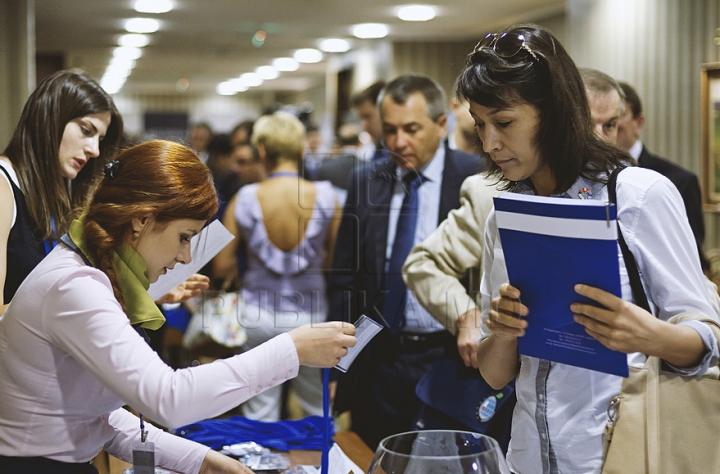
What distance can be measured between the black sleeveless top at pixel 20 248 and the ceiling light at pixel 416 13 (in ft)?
21.5

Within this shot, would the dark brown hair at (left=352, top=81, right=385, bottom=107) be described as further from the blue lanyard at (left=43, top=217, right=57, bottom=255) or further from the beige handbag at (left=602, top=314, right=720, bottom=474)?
the beige handbag at (left=602, top=314, right=720, bottom=474)

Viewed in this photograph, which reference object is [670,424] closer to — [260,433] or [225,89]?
[260,433]

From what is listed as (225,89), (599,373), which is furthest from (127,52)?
(599,373)

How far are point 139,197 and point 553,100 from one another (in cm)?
81

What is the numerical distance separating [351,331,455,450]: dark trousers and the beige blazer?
233mm

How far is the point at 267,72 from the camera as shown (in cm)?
1502

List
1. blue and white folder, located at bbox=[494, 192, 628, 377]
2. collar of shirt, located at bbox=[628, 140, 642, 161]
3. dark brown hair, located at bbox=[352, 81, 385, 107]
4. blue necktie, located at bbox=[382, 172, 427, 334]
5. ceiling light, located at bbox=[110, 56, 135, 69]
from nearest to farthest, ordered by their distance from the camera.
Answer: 1. blue and white folder, located at bbox=[494, 192, 628, 377]
2. blue necktie, located at bbox=[382, 172, 427, 334]
3. collar of shirt, located at bbox=[628, 140, 642, 161]
4. dark brown hair, located at bbox=[352, 81, 385, 107]
5. ceiling light, located at bbox=[110, 56, 135, 69]

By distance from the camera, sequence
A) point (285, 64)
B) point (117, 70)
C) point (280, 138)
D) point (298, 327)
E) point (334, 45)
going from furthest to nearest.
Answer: point (117, 70) → point (285, 64) → point (334, 45) → point (280, 138) → point (298, 327)

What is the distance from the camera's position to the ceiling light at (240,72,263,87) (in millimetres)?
15642

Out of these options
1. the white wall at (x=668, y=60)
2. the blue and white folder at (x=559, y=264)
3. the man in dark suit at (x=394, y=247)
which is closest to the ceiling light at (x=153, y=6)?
the white wall at (x=668, y=60)

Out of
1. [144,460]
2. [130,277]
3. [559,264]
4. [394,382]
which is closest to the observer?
[559,264]

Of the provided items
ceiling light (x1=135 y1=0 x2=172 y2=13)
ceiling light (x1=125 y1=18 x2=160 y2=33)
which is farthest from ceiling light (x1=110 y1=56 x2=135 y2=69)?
ceiling light (x1=135 y1=0 x2=172 y2=13)

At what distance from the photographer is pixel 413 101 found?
2.95 m

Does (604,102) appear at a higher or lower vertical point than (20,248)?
higher
